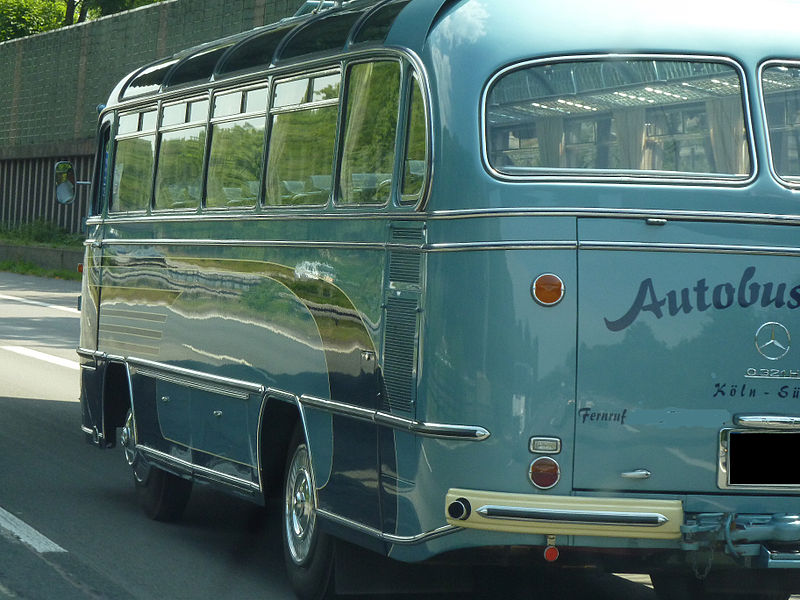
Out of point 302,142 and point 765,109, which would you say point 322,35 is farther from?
point 765,109

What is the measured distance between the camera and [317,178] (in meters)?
7.34

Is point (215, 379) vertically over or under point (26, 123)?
under

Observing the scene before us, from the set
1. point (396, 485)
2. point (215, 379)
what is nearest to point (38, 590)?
point (215, 379)

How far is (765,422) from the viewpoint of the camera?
606cm

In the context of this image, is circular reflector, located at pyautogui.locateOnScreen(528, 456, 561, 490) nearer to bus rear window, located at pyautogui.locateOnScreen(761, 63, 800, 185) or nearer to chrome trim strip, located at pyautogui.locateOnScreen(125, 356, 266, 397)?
bus rear window, located at pyautogui.locateOnScreen(761, 63, 800, 185)

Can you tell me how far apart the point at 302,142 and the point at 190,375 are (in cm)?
179

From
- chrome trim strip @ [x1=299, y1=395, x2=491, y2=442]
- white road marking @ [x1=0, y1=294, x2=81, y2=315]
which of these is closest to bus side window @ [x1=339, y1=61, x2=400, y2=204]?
chrome trim strip @ [x1=299, y1=395, x2=491, y2=442]

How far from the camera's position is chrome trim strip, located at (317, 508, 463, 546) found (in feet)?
19.9

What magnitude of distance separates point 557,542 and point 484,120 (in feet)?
5.33

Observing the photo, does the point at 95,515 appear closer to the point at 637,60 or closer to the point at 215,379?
the point at 215,379

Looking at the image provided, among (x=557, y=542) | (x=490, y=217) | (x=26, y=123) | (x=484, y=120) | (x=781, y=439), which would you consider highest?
(x=26, y=123)

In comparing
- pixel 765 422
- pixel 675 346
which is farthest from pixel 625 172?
pixel 765 422

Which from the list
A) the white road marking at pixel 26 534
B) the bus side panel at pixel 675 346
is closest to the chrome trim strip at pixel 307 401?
the bus side panel at pixel 675 346

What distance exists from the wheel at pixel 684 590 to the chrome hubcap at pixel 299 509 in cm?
155
